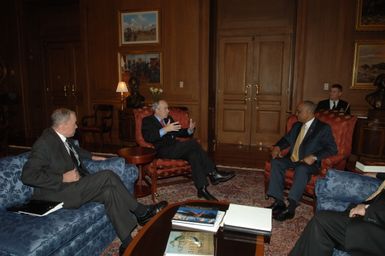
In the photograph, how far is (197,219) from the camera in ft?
6.47

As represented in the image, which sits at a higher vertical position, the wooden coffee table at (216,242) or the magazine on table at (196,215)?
the magazine on table at (196,215)

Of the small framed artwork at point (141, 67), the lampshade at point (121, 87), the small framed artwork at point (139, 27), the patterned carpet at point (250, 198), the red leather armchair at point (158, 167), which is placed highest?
the small framed artwork at point (139, 27)

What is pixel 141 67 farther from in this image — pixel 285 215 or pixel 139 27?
pixel 285 215

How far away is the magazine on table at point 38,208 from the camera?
210 cm

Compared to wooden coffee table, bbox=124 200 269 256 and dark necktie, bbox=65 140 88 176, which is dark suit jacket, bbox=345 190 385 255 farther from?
dark necktie, bbox=65 140 88 176

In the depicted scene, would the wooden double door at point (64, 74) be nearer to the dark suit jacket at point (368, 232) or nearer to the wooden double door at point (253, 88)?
the wooden double door at point (253, 88)

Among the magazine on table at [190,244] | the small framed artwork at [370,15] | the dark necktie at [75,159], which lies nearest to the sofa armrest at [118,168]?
the dark necktie at [75,159]

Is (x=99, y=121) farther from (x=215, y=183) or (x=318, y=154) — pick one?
(x=318, y=154)

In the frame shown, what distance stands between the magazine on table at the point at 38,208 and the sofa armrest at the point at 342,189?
207 cm

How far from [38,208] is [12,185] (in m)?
0.36

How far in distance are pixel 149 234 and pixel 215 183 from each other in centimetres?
230

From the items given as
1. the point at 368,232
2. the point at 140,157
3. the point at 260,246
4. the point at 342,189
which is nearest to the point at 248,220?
the point at 260,246

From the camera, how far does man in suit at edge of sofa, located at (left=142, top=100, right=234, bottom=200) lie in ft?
11.8

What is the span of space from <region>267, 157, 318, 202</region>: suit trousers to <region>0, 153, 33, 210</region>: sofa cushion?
2406 millimetres
